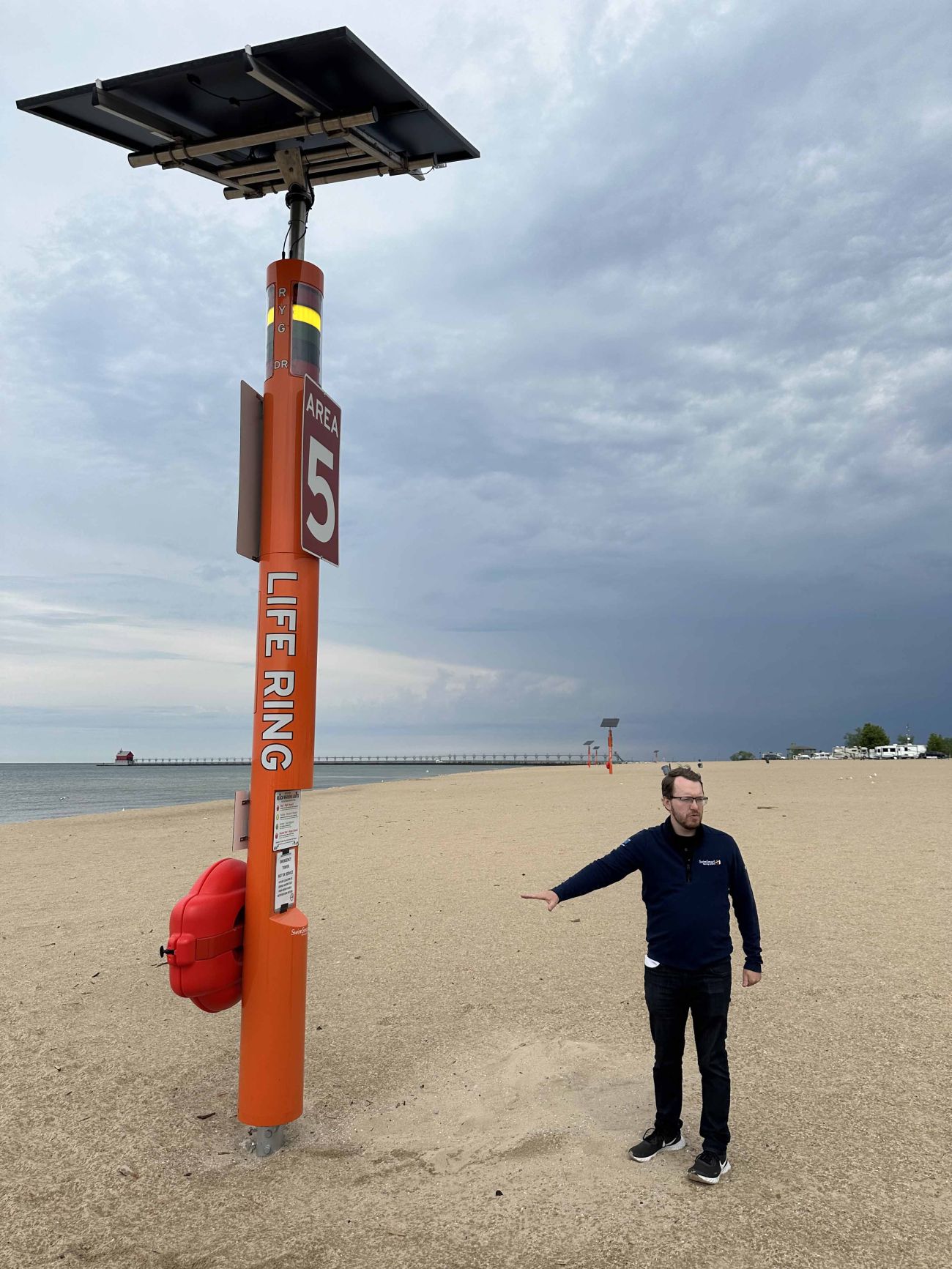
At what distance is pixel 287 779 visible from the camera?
4891 millimetres

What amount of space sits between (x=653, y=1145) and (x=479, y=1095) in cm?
131

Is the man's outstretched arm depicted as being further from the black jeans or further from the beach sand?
the beach sand

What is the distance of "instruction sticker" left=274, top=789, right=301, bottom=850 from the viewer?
192 inches

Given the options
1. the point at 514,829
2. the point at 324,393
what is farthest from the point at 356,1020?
the point at 514,829

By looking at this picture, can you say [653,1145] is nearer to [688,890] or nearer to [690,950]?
[690,950]

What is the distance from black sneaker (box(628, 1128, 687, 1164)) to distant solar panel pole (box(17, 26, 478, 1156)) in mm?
1927

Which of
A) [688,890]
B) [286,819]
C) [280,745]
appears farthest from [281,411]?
[688,890]

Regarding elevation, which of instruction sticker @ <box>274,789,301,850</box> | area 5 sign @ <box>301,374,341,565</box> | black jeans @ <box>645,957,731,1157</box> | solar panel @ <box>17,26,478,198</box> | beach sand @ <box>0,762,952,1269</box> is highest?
solar panel @ <box>17,26,478,198</box>

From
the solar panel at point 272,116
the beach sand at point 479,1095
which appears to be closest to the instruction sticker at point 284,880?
the beach sand at point 479,1095

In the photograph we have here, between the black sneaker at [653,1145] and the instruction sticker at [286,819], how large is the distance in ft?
8.30

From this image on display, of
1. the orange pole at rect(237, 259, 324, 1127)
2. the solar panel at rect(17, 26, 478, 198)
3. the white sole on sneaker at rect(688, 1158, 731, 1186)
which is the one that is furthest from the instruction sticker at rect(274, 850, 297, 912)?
the solar panel at rect(17, 26, 478, 198)

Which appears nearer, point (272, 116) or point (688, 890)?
point (688, 890)

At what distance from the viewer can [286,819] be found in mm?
4945

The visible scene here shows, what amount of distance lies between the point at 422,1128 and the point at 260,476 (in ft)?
13.4
